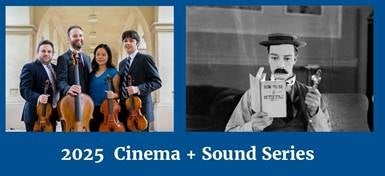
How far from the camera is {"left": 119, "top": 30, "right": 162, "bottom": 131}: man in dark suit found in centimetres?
589

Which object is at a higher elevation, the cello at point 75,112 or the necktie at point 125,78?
the necktie at point 125,78

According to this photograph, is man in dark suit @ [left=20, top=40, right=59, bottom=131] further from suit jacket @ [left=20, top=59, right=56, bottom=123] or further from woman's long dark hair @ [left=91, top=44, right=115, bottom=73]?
woman's long dark hair @ [left=91, top=44, right=115, bottom=73]

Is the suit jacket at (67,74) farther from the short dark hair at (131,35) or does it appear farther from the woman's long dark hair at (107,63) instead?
the short dark hair at (131,35)

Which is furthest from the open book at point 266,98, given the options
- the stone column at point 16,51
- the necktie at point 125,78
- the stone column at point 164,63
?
the stone column at point 16,51

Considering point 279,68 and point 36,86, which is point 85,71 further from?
point 279,68

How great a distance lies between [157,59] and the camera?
588cm

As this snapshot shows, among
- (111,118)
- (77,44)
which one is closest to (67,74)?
(77,44)

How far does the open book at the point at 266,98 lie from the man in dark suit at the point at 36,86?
177 cm

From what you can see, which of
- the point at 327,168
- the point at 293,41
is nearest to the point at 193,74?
the point at 293,41

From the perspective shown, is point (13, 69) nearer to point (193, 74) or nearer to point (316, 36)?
point (193, 74)

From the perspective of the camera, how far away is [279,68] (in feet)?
19.5

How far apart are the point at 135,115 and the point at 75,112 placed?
1.76 ft

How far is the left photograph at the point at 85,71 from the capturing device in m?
5.86

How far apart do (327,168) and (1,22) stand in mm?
3206
